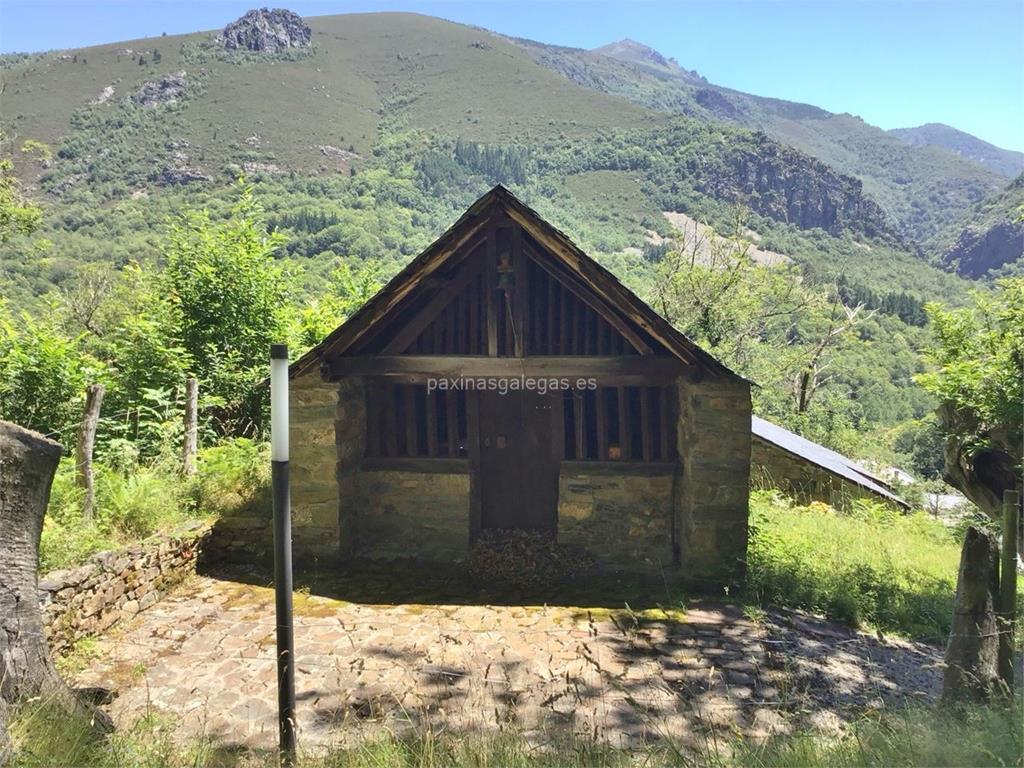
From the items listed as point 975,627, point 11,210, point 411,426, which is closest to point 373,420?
point 411,426

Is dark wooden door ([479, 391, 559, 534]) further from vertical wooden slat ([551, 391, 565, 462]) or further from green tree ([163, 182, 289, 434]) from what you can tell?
green tree ([163, 182, 289, 434])

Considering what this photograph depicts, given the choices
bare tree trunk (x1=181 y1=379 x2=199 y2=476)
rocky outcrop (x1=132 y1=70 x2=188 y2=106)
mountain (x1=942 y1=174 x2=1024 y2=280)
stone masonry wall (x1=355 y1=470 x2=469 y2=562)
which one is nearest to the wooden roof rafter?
stone masonry wall (x1=355 y1=470 x2=469 y2=562)

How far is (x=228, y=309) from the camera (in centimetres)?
1215

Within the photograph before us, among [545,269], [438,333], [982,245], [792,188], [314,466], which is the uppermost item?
[792,188]

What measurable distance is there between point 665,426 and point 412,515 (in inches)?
137

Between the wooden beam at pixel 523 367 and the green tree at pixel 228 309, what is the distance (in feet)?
15.3

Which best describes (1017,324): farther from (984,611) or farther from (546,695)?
(546,695)

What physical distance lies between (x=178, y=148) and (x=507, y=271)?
8717cm

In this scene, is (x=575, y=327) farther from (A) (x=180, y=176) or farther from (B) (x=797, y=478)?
(A) (x=180, y=176)

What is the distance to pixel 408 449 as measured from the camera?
8.37 metres

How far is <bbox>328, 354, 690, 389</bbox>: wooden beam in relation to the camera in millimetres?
7328

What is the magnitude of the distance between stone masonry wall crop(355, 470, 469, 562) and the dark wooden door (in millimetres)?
488

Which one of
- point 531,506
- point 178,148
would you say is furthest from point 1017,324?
point 178,148

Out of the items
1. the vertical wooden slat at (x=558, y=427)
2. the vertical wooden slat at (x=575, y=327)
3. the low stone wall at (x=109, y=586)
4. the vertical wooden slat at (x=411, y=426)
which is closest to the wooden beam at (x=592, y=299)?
the vertical wooden slat at (x=575, y=327)
